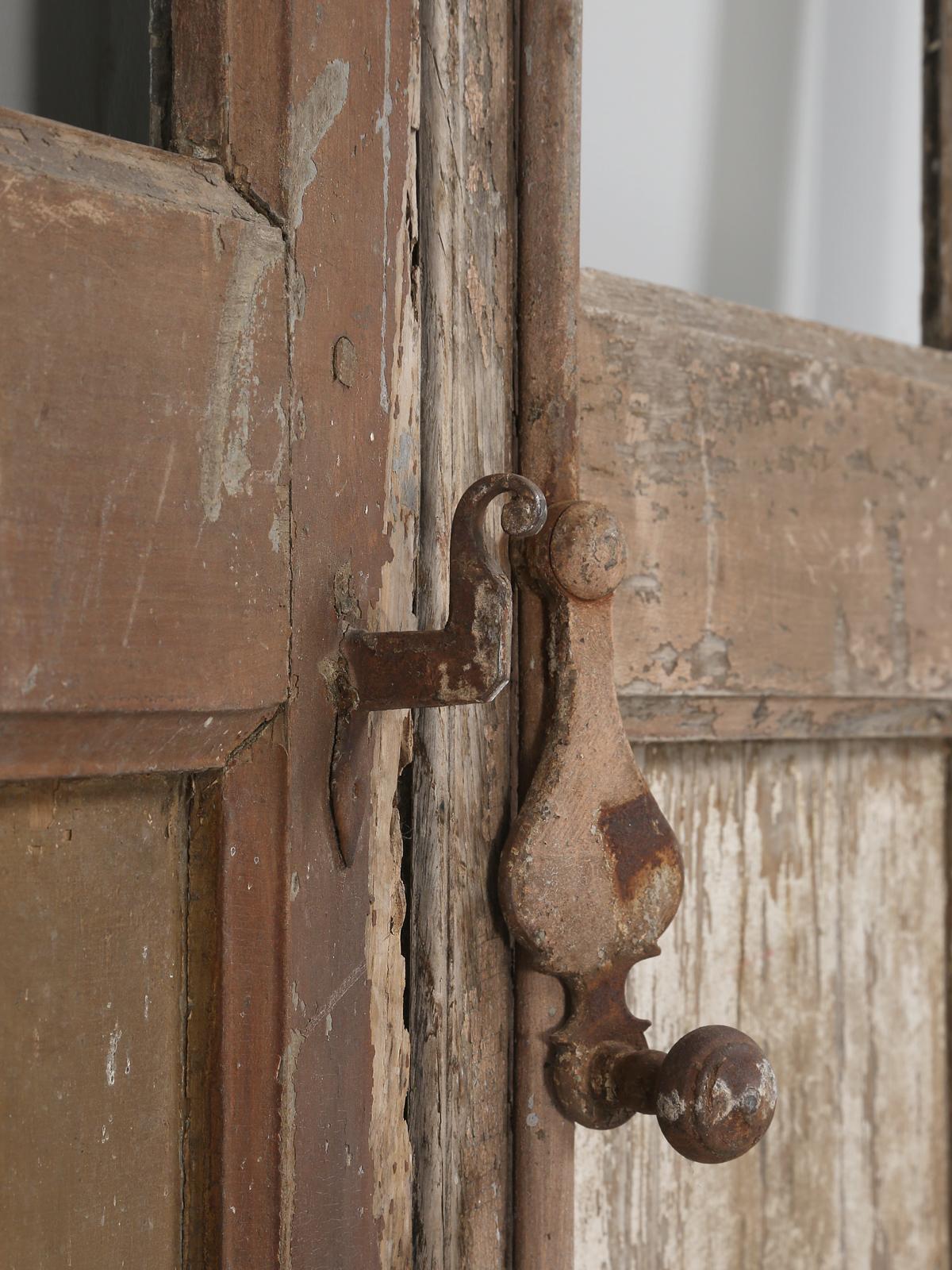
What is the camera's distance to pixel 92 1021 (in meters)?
0.44

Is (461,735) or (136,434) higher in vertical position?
(136,434)

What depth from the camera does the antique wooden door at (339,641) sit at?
1.36ft

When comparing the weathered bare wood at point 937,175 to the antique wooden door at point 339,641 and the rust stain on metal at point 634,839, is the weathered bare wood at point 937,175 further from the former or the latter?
the rust stain on metal at point 634,839

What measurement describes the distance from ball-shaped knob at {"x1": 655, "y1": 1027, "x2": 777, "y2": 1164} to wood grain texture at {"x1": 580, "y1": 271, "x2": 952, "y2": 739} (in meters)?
0.18

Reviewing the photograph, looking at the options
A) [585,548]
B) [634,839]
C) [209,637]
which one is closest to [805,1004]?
[634,839]

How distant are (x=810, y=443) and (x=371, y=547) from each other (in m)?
0.31

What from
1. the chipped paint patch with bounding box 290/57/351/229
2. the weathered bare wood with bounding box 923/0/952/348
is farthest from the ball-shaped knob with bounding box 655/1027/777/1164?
the weathered bare wood with bounding box 923/0/952/348

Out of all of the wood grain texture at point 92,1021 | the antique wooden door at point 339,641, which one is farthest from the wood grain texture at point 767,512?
the wood grain texture at point 92,1021

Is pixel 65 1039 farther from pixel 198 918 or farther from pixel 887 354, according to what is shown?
pixel 887 354

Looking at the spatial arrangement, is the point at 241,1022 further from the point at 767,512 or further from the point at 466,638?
the point at 767,512

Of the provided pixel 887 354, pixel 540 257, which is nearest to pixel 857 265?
pixel 887 354

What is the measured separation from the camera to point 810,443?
0.68m

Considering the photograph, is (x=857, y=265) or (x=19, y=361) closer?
(x=19, y=361)

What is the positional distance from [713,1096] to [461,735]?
7.1 inches
